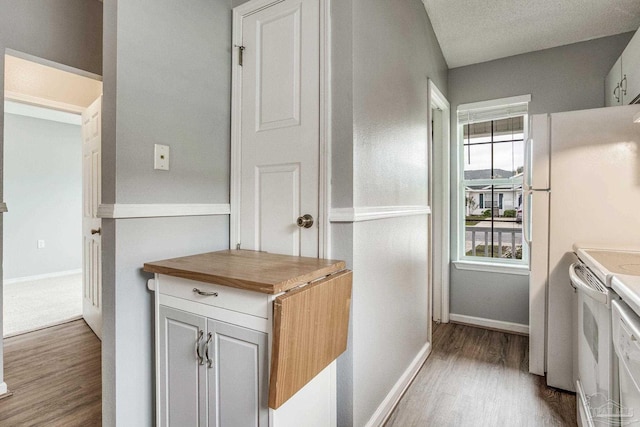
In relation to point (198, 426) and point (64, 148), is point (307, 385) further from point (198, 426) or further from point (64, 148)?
point (64, 148)

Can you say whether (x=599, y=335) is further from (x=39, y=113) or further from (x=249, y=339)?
(x=39, y=113)

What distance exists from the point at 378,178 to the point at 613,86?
2.17 metres

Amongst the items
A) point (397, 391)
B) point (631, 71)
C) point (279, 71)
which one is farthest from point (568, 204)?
point (279, 71)

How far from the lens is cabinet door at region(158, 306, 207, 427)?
1240 mm

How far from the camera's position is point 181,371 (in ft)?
4.25

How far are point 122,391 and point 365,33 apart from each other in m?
1.98

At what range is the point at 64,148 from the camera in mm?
5133

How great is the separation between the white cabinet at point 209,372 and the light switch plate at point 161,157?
0.63m

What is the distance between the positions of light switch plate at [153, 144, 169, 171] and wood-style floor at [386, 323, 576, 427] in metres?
1.79

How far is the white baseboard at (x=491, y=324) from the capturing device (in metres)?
2.98

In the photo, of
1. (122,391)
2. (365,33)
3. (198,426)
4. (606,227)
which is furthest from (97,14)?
(606,227)

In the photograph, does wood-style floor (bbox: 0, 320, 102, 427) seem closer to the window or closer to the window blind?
the window

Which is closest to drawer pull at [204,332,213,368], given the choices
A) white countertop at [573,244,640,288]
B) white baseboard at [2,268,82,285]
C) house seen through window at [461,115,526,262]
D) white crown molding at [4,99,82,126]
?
white countertop at [573,244,640,288]

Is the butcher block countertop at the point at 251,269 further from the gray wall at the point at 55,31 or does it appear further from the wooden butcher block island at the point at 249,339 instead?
the gray wall at the point at 55,31
